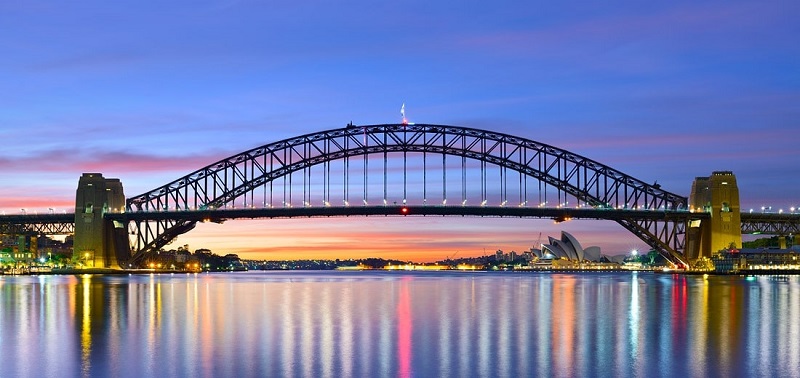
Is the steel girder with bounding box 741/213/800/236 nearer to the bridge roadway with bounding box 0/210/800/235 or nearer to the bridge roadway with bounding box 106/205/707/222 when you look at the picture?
the bridge roadway with bounding box 0/210/800/235

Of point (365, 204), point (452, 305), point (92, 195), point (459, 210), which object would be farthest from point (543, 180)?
point (452, 305)

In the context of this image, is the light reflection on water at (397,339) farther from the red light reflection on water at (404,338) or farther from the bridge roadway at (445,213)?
the bridge roadway at (445,213)

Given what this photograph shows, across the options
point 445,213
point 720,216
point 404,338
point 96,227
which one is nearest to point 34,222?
point 96,227

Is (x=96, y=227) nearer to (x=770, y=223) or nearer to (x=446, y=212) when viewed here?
(x=446, y=212)

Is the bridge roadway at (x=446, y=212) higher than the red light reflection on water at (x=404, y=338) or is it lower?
higher

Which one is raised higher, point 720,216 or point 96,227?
point 720,216

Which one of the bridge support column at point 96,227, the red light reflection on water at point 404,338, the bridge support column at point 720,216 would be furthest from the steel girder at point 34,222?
the red light reflection on water at point 404,338
